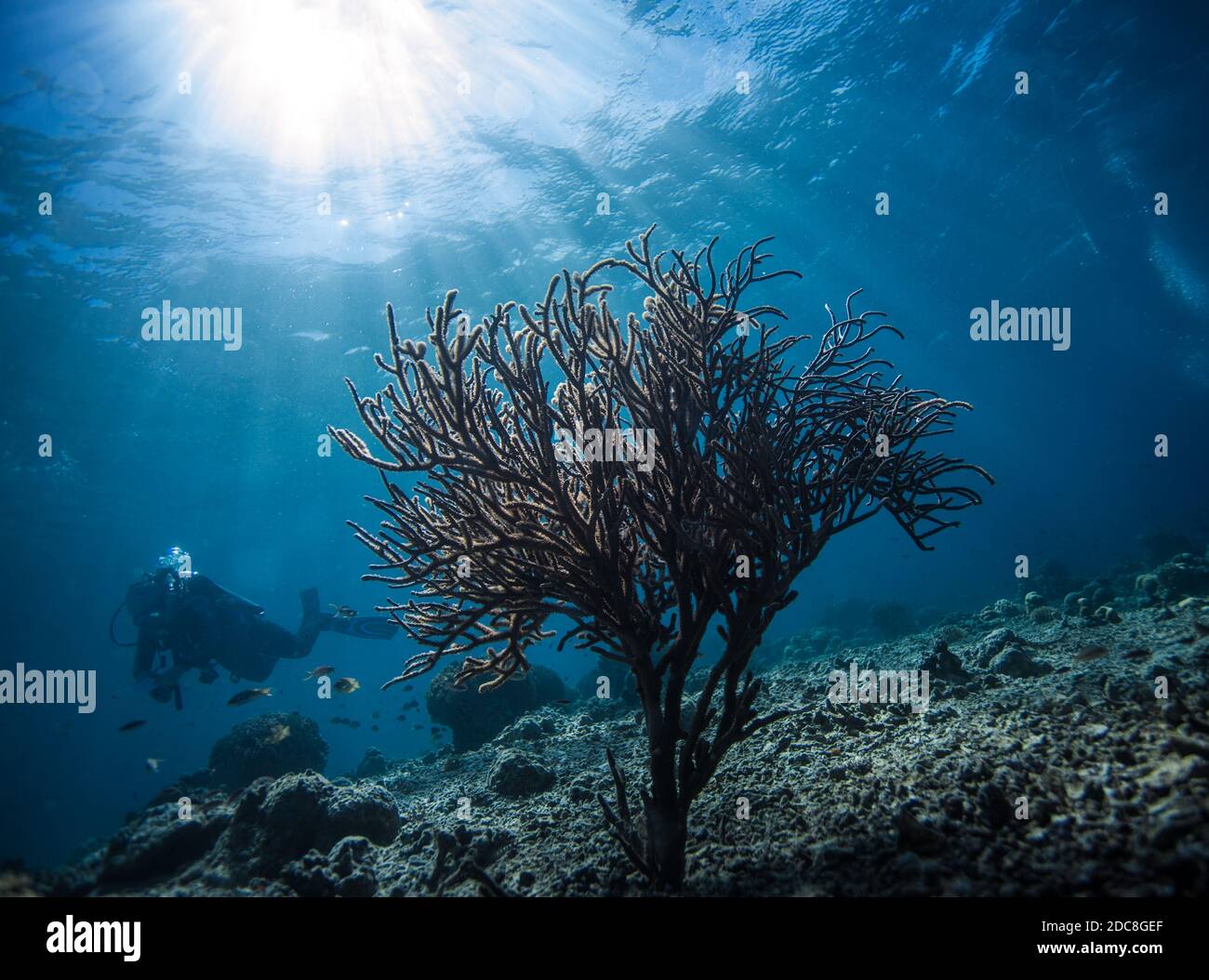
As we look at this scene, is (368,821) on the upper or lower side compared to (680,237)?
lower

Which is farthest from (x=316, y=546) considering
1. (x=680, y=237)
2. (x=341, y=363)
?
(x=680, y=237)

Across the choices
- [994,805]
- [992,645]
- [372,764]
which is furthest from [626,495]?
[372,764]

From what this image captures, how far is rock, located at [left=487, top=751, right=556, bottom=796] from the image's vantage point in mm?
6285

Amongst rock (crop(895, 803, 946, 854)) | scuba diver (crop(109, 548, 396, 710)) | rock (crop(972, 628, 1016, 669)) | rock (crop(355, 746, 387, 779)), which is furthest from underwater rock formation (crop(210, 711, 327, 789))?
rock (crop(972, 628, 1016, 669))

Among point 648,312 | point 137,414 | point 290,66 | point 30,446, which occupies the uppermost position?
point 290,66

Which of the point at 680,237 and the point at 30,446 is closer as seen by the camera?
the point at 680,237

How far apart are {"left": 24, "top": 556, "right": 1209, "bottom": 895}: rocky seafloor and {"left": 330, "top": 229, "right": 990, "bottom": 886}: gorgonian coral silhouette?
75 cm

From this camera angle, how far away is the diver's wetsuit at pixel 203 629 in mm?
14156

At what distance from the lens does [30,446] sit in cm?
2700

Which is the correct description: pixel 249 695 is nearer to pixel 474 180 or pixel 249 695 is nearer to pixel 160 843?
pixel 160 843

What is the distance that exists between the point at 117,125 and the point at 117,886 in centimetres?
1989

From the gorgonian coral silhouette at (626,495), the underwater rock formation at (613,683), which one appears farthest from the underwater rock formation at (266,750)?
the gorgonian coral silhouette at (626,495)
